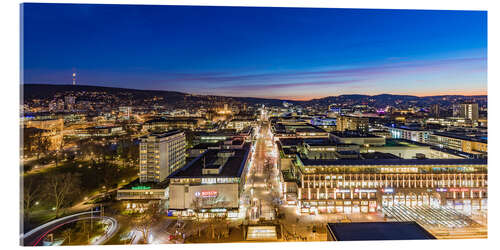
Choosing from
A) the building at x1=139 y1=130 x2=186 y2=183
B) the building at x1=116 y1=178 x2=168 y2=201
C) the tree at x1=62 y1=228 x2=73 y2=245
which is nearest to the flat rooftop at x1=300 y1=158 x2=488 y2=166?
the building at x1=116 y1=178 x2=168 y2=201

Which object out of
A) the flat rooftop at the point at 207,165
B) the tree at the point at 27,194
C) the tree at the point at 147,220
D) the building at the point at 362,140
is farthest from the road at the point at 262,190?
the tree at the point at 27,194

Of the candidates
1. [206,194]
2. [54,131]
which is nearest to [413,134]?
[206,194]

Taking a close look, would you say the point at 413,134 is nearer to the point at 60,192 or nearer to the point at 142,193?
the point at 142,193

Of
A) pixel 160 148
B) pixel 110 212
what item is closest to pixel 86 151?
pixel 160 148

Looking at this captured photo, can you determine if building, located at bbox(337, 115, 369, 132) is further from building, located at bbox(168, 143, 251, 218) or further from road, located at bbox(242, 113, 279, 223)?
building, located at bbox(168, 143, 251, 218)

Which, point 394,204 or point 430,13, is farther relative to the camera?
point 394,204
